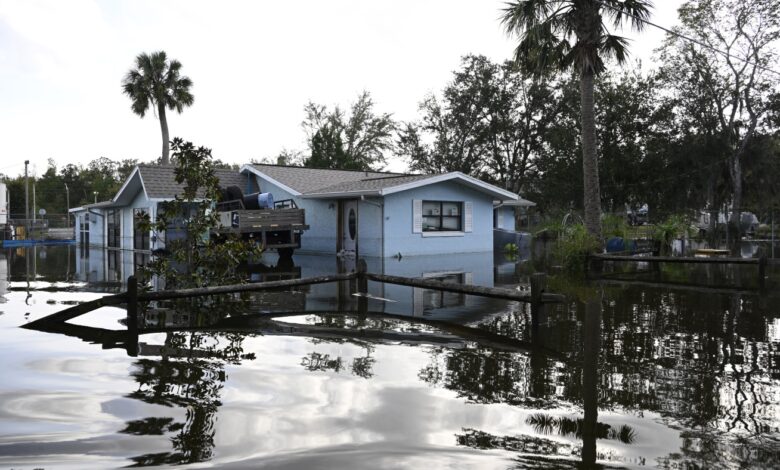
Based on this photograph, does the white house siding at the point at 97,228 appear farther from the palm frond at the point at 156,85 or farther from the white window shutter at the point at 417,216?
the white window shutter at the point at 417,216

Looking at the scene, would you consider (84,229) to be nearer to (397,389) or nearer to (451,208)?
(451,208)

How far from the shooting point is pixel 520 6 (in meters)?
17.7

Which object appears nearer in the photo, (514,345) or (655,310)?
(514,345)

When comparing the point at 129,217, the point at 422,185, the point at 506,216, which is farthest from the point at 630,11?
the point at 129,217

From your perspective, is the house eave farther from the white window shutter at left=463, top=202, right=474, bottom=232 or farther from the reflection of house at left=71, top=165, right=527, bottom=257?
the white window shutter at left=463, top=202, right=474, bottom=232

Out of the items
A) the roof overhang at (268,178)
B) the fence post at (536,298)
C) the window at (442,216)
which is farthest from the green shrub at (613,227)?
the fence post at (536,298)

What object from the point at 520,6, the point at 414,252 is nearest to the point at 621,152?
the point at 414,252

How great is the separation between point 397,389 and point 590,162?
46.0 feet

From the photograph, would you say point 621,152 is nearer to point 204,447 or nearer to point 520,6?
point 520,6

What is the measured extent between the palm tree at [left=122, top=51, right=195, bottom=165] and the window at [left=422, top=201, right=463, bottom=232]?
21749 millimetres

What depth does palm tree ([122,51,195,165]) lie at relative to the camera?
1517 inches

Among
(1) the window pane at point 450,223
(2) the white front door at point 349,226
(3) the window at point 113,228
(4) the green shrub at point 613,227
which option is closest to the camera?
(4) the green shrub at point 613,227

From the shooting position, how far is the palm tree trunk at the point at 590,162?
1767 centimetres

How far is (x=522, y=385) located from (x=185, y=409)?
2912 mm
